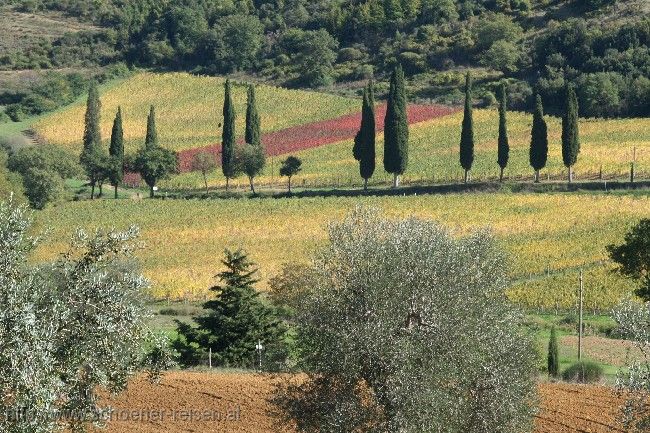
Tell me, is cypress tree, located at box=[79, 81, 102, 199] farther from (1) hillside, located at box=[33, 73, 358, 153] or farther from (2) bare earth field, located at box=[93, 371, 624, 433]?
(2) bare earth field, located at box=[93, 371, 624, 433]

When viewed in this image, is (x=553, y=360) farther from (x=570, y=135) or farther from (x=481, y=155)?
(x=481, y=155)

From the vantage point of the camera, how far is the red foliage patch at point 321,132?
11400 centimetres

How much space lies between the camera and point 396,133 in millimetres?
92312

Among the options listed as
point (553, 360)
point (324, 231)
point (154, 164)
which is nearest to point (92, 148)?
point (154, 164)

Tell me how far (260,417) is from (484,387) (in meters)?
8.81

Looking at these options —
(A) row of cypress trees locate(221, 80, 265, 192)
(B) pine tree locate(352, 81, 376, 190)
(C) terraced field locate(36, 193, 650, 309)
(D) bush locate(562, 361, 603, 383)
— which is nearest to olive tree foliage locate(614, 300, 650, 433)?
(D) bush locate(562, 361, 603, 383)

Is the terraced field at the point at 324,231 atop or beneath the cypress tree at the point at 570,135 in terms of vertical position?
beneath

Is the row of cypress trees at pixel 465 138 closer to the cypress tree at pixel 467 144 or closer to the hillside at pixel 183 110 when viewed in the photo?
the cypress tree at pixel 467 144

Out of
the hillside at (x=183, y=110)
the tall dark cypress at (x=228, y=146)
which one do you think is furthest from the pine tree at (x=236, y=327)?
the hillside at (x=183, y=110)

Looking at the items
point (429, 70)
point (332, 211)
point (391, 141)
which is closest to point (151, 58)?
point (429, 70)

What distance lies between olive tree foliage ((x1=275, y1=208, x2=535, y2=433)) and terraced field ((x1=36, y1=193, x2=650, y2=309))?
28904mm

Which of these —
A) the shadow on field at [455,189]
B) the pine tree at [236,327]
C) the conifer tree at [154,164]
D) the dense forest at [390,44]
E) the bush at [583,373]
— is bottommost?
the bush at [583,373]

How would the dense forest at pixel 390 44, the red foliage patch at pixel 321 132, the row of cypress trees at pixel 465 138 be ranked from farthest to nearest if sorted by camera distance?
the dense forest at pixel 390 44 → the red foliage patch at pixel 321 132 → the row of cypress trees at pixel 465 138

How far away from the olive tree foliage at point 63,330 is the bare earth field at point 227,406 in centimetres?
1138
